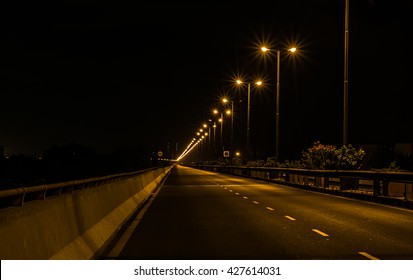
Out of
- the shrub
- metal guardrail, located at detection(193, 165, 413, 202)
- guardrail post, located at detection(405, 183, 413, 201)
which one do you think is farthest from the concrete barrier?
the shrub

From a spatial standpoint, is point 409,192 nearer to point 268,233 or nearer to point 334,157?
point 268,233

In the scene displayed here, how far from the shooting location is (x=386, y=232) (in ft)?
51.2

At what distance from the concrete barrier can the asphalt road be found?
0.47 metres

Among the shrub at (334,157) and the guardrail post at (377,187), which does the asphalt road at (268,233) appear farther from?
the shrub at (334,157)

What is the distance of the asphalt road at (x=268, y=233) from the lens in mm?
11820

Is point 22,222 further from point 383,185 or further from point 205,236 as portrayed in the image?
point 383,185

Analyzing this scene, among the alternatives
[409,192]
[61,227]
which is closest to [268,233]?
[61,227]

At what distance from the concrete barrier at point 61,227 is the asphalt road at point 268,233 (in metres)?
0.47

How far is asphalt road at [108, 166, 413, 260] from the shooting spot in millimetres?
11820

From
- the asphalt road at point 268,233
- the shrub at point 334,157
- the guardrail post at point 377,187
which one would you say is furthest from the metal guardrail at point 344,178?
the asphalt road at point 268,233

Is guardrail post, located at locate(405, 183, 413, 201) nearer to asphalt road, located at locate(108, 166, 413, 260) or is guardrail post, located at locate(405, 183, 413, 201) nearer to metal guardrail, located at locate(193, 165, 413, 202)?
metal guardrail, located at locate(193, 165, 413, 202)

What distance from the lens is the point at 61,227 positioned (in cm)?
1016
